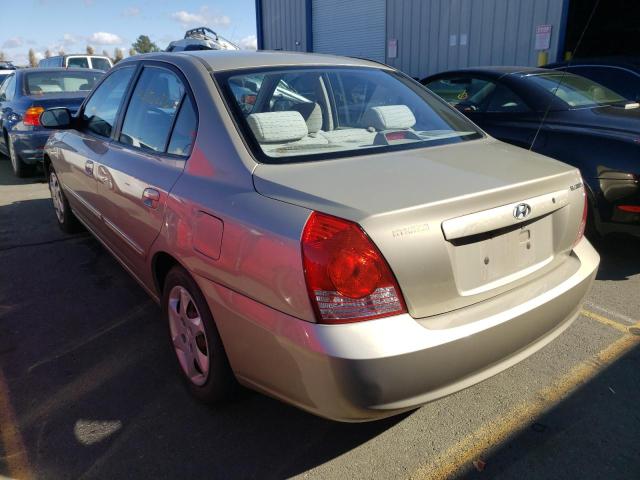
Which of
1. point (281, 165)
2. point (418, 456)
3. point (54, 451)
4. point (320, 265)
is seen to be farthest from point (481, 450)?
point (54, 451)

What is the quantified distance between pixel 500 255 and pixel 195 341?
4.63 feet

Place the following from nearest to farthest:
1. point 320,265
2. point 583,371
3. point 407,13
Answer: point 320,265, point 583,371, point 407,13

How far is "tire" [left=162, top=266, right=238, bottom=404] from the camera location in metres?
2.30

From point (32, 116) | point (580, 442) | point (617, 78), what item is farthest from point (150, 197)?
point (617, 78)

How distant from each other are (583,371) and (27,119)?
7313 millimetres

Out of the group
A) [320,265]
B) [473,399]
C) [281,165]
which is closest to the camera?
[320,265]

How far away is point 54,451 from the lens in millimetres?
2285

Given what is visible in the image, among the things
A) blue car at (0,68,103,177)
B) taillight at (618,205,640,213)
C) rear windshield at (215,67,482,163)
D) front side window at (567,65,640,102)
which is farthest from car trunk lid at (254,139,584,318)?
blue car at (0,68,103,177)

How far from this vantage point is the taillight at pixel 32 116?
720 centimetres

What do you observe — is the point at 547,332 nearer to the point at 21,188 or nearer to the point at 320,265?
the point at 320,265

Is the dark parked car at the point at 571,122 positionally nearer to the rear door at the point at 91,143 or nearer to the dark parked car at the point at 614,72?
the dark parked car at the point at 614,72

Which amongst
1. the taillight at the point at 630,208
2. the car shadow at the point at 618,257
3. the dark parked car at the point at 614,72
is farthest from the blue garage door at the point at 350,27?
the taillight at the point at 630,208

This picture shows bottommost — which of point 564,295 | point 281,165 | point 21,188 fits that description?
point 21,188

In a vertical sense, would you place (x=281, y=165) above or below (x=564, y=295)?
above
